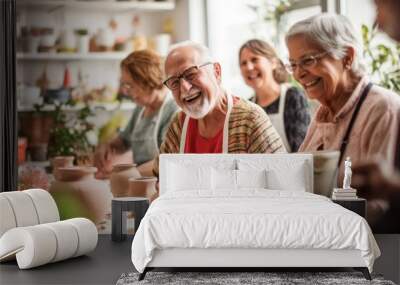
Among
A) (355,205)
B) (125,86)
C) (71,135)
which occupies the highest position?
(125,86)

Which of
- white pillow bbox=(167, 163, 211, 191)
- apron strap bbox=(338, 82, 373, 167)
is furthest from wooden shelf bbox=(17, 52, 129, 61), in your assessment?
apron strap bbox=(338, 82, 373, 167)

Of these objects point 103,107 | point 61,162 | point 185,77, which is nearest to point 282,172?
point 185,77

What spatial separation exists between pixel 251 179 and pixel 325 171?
1.08 m

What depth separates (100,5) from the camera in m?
8.03

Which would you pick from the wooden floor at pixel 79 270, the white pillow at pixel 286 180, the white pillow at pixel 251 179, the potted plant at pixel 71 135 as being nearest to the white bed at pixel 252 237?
the wooden floor at pixel 79 270

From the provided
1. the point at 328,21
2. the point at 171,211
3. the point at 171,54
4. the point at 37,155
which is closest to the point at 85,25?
the point at 171,54

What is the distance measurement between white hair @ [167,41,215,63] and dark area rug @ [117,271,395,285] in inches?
112

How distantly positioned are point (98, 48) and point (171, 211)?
9.87 ft

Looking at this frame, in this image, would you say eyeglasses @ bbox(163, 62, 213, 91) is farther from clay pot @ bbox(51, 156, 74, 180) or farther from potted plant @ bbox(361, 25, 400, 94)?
potted plant @ bbox(361, 25, 400, 94)

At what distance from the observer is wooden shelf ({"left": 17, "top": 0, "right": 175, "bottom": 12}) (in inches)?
315

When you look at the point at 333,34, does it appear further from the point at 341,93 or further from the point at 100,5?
the point at 100,5

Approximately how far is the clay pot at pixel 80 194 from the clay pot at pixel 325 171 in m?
2.24

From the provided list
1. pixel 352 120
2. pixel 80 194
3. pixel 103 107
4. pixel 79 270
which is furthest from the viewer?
pixel 80 194

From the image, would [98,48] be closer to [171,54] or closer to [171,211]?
[171,54]
